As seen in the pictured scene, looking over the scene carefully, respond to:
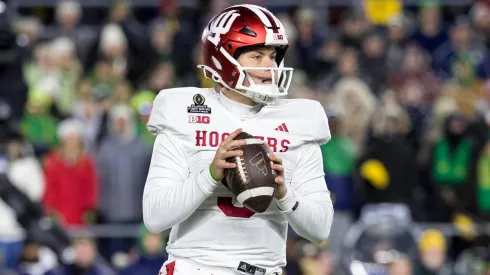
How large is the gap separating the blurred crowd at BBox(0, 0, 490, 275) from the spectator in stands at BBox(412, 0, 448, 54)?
16 mm

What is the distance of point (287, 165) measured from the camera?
4664 millimetres

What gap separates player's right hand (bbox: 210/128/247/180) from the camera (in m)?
4.30

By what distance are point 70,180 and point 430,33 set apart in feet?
17.1

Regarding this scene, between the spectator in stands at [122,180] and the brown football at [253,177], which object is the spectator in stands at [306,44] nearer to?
the spectator in stands at [122,180]

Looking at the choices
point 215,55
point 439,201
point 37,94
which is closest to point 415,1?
point 439,201

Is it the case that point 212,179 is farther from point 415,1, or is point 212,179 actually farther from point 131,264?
point 415,1

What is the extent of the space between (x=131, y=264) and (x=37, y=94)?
9.49 feet

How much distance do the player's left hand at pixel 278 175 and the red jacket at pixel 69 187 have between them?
6334 mm

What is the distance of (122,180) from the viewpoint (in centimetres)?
1075

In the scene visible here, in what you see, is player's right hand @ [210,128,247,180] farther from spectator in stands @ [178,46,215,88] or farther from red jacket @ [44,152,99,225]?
spectator in stands @ [178,46,215,88]

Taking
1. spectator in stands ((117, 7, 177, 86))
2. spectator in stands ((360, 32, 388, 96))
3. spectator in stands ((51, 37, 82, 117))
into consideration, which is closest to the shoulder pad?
spectator in stands ((51, 37, 82, 117))

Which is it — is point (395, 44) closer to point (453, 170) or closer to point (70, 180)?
point (453, 170)

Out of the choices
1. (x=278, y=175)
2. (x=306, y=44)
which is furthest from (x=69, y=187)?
(x=278, y=175)

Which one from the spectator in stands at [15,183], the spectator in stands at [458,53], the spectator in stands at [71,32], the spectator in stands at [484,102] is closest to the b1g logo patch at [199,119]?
the spectator in stands at [15,183]
